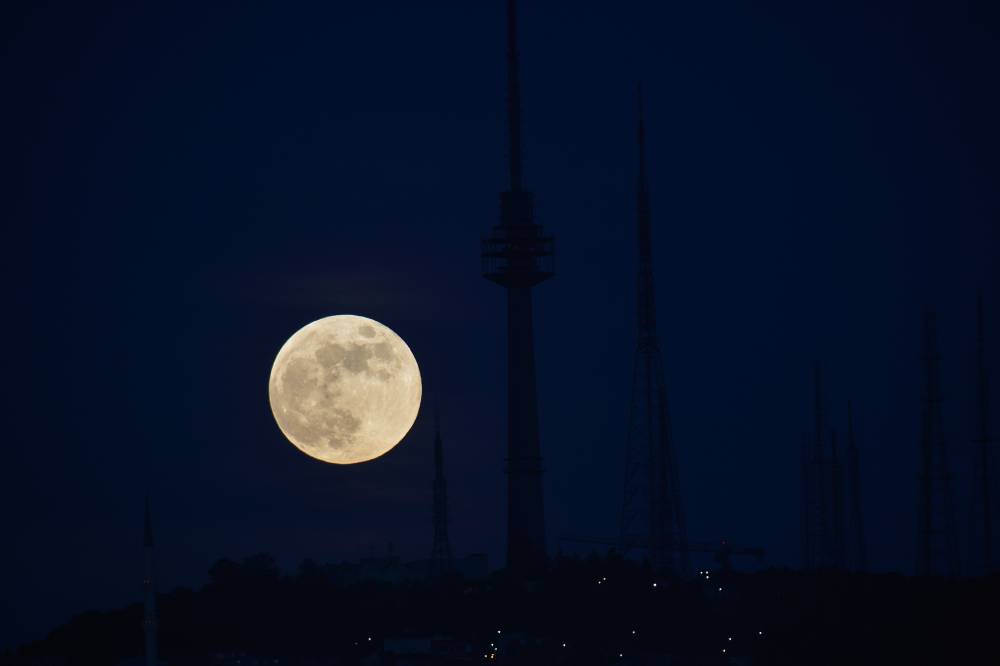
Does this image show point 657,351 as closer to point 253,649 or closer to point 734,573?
point 253,649

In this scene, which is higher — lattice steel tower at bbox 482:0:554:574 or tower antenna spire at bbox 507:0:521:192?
tower antenna spire at bbox 507:0:521:192

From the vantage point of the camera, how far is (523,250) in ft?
523

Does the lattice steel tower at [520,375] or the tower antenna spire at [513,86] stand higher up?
the tower antenna spire at [513,86]

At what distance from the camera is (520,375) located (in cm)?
15862

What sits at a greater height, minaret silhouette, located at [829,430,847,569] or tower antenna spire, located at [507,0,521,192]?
tower antenna spire, located at [507,0,521,192]

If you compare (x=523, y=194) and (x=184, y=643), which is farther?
(x=523, y=194)

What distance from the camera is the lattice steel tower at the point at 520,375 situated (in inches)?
6211

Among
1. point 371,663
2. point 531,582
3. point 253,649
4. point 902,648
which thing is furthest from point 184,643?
point 902,648

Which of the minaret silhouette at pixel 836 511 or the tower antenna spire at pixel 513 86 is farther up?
the tower antenna spire at pixel 513 86

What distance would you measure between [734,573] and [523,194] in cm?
3767

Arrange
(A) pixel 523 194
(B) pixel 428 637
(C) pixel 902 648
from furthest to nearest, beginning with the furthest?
(A) pixel 523 194 < (B) pixel 428 637 < (C) pixel 902 648

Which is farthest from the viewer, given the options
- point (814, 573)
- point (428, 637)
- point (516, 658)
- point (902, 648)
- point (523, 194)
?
point (523, 194)

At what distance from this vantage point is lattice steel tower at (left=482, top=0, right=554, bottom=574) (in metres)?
158

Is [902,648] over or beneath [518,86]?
beneath
